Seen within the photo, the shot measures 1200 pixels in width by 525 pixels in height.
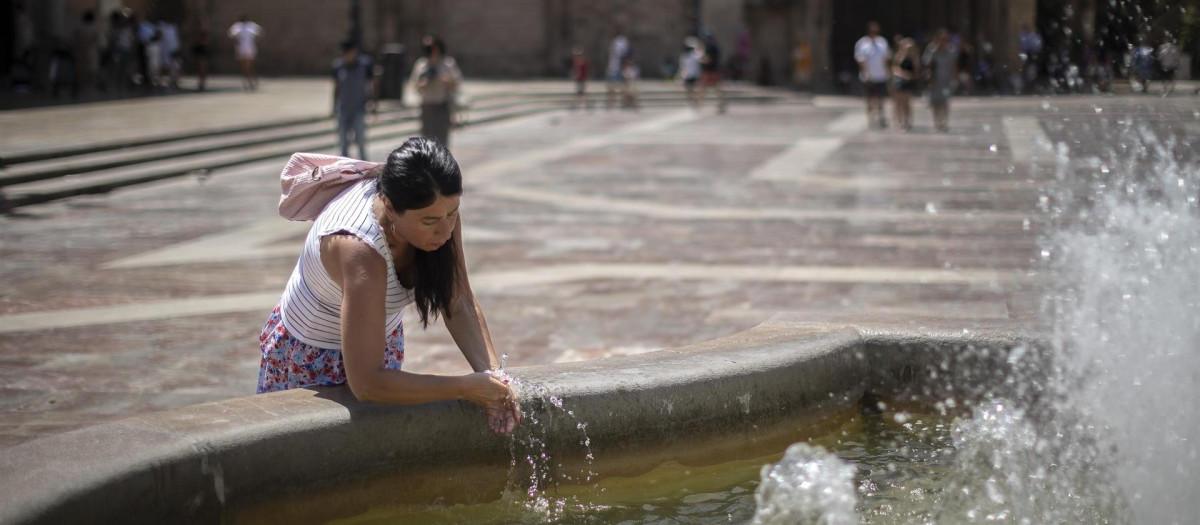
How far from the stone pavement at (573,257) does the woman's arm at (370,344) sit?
209 centimetres

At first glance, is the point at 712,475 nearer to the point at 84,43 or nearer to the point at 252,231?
the point at 252,231

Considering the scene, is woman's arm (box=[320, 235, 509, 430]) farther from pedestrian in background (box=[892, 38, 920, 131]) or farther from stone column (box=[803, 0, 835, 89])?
stone column (box=[803, 0, 835, 89])

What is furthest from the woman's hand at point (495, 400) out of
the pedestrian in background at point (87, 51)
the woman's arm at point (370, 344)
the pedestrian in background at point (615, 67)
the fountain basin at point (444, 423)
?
the pedestrian in background at point (615, 67)

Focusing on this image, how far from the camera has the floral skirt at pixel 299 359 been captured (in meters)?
3.61

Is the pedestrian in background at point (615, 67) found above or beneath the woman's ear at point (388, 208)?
beneath

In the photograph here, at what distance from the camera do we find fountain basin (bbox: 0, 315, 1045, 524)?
9.74 feet

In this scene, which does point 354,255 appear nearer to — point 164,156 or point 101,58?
point 164,156

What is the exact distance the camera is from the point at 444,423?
3549mm

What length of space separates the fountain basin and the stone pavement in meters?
0.69

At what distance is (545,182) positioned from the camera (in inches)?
543

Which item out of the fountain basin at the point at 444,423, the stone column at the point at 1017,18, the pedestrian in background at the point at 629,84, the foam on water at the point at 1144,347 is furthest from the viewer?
the stone column at the point at 1017,18

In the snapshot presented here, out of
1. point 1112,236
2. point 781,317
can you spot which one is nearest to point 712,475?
point 781,317

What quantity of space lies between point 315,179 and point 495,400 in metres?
0.80

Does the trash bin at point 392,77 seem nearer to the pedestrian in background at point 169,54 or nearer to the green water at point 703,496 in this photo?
the pedestrian in background at point 169,54
